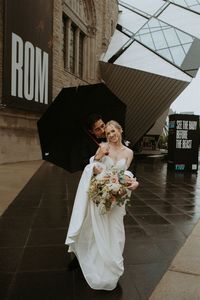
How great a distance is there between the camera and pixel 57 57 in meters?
18.5

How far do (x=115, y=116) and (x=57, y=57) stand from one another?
1555 centimetres

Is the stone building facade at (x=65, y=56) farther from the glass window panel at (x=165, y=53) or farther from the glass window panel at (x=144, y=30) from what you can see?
the glass window panel at (x=165, y=53)

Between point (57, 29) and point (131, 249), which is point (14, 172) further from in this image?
point (57, 29)

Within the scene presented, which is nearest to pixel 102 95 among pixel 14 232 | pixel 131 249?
pixel 131 249

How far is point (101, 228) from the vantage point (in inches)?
126

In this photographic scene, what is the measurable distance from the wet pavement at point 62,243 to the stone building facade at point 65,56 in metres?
6.64

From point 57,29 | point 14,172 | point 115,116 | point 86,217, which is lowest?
point 14,172

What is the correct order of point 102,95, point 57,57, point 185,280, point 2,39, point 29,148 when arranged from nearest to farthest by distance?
point 185,280 < point 102,95 < point 2,39 < point 29,148 < point 57,57

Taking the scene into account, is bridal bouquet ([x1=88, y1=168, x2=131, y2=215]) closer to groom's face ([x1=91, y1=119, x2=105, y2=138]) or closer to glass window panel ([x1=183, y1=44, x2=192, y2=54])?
groom's face ([x1=91, y1=119, x2=105, y2=138])

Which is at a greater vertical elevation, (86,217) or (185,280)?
(86,217)

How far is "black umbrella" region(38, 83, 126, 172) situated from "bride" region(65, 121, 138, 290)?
1.22ft

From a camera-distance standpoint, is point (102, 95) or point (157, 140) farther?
point (157, 140)

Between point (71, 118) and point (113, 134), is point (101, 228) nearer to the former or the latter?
point (113, 134)

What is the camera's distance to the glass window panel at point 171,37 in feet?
72.2
